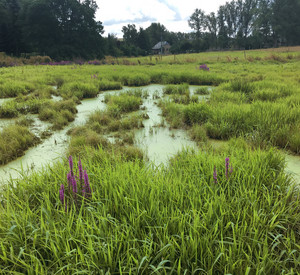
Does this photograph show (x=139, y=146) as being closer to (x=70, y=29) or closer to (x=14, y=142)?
(x=14, y=142)

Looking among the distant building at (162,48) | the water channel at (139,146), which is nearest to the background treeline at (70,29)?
the distant building at (162,48)

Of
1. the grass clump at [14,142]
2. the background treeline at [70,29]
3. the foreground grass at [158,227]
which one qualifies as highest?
the background treeline at [70,29]

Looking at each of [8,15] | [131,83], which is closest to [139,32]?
[8,15]

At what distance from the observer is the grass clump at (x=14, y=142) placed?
2652 millimetres

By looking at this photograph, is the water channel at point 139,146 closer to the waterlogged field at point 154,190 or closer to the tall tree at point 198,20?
the waterlogged field at point 154,190

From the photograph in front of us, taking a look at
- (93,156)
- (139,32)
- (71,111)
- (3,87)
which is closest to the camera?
(93,156)

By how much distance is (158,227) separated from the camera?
1330 mm

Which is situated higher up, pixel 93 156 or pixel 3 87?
pixel 3 87

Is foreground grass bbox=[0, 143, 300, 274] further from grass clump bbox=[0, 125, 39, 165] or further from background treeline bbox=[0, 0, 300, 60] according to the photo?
background treeline bbox=[0, 0, 300, 60]

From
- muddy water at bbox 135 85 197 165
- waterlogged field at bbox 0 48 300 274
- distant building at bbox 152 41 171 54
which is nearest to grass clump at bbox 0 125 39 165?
waterlogged field at bbox 0 48 300 274

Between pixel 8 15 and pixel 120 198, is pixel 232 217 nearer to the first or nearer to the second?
pixel 120 198

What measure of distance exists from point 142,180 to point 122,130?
1.94 m

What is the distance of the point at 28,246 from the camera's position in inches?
52.2

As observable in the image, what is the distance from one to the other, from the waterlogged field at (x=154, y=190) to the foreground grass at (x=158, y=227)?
0.03ft
